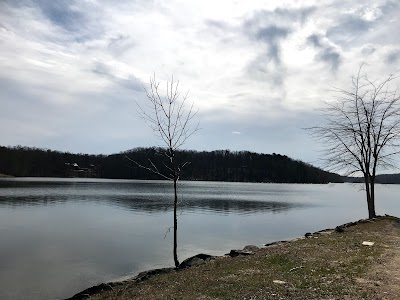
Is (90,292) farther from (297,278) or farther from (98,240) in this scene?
(98,240)

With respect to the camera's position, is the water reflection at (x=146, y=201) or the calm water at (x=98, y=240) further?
the water reflection at (x=146, y=201)

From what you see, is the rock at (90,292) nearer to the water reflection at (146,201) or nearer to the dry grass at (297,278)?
the dry grass at (297,278)

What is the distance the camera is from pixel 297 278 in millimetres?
10031

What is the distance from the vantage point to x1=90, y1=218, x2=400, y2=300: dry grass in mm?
8711

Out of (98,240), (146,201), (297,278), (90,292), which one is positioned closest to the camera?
(297,278)

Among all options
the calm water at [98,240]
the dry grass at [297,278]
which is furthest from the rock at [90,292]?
the calm water at [98,240]

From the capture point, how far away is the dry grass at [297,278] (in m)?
8.71

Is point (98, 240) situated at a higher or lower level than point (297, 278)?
lower

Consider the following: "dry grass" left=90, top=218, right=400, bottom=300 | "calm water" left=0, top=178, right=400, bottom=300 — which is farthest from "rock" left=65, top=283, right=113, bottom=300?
"calm water" left=0, top=178, right=400, bottom=300

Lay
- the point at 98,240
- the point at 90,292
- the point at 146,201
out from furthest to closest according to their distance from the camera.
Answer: the point at 146,201 < the point at 98,240 < the point at 90,292

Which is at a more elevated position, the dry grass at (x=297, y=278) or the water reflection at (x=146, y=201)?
the dry grass at (x=297, y=278)

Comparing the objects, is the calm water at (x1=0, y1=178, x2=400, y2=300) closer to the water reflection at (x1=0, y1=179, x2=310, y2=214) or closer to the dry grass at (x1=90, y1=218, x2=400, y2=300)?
the dry grass at (x1=90, y1=218, x2=400, y2=300)

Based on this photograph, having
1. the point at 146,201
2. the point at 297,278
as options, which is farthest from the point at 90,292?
the point at 146,201

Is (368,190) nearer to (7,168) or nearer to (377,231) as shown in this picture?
(377,231)
